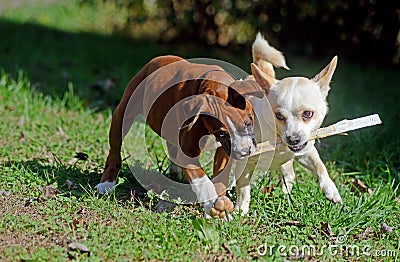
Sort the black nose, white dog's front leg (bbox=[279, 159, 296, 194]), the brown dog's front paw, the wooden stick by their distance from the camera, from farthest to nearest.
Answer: white dog's front leg (bbox=[279, 159, 296, 194]) < the wooden stick < the black nose < the brown dog's front paw

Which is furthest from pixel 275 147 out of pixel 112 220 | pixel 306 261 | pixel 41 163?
pixel 41 163

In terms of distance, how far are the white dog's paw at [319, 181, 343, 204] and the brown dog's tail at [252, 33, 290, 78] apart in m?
0.76

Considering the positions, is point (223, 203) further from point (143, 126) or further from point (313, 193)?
point (143, 126)

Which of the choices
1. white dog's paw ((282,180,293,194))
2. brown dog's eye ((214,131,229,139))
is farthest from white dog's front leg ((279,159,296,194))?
brown dog's eye ((214,131,229,139))

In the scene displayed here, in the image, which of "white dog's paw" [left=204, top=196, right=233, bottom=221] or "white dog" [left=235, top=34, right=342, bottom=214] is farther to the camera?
"white dog" [left=235, top=34, right=342, bottom=214]

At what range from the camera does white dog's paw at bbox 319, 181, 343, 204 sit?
12.8 feet

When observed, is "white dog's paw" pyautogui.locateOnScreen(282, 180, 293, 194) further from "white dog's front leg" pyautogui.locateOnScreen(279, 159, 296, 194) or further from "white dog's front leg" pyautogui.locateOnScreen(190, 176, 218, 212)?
"white dog's front leg" pyautogui.locateOnScreen(190, 176, 218, 212)

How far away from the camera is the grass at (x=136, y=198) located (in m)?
3.41

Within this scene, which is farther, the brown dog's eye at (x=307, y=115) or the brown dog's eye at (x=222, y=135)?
the brown dog's eye at (x=307, y=115)

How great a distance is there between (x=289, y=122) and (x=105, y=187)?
125 cm

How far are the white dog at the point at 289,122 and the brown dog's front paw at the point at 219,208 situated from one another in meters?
0.26

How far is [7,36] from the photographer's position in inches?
334

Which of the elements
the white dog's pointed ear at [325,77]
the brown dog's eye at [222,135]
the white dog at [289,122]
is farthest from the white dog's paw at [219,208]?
the white dog's pointed ear at [325,77]

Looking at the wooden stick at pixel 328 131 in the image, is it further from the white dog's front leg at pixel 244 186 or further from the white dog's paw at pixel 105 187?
the white dog's paw at pixel 105 187
